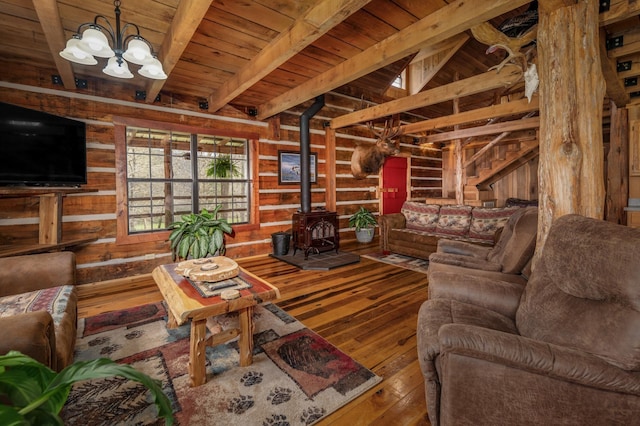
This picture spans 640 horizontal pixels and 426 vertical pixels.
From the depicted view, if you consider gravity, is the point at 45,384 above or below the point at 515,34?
below

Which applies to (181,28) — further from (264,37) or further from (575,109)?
(575,109)

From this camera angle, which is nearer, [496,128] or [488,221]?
[488,221]

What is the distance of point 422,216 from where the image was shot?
16.5ft

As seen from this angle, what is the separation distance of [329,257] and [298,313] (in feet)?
6.46

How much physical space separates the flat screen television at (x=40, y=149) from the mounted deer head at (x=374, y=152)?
4258 millimetres

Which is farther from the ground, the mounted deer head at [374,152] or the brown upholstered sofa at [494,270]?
the mounted deer head at [374,152]

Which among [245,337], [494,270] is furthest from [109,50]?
[494,270]

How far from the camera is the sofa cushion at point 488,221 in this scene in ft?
13.6

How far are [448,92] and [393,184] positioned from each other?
10.3 ft

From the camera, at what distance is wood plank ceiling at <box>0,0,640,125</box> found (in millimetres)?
2205

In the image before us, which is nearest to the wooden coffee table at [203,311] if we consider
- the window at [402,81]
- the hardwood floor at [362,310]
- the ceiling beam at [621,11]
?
the hardwood floor at [362,310]

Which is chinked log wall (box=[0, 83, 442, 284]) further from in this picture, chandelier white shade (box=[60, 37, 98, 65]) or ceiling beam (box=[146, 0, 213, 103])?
chandelier white shade (box=[60, 37, 98, 65])

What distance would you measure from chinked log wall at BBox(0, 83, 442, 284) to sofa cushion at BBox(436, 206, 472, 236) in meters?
2.05

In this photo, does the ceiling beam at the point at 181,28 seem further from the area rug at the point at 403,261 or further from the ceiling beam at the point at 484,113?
the ceiling beam at the point at 484,113
